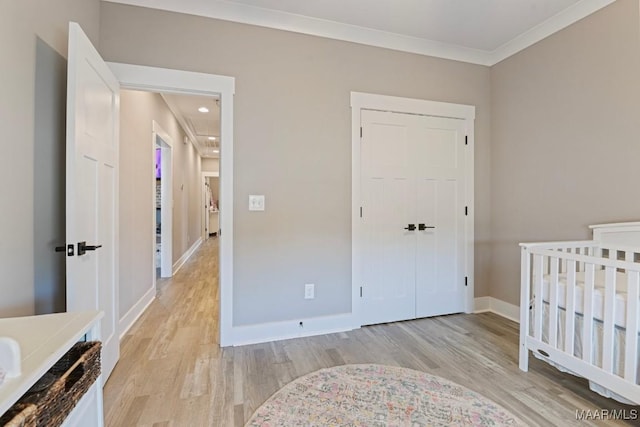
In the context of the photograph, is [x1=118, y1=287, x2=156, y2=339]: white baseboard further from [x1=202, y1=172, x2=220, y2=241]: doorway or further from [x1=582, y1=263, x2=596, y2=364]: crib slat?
[x1=202, y1=172, x2=220, y2=241]: doorway

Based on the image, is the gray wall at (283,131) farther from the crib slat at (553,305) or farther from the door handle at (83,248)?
the crib slat at (553,305)

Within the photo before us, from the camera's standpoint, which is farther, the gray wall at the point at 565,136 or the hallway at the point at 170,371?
the gray wall at the point at 565,136

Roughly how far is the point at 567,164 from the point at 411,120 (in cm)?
131

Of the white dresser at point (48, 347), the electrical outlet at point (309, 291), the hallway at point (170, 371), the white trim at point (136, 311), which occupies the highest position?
the white dresser at point (48, 347)

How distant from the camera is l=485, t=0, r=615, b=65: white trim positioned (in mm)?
2344

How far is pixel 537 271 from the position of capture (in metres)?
2.05

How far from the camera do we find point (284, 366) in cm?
216

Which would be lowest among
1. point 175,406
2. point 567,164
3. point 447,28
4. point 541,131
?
point 175,406

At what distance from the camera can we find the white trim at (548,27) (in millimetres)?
2344

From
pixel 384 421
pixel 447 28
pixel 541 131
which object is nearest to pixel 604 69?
pixel 541 131

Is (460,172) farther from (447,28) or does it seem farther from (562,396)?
(562,396)

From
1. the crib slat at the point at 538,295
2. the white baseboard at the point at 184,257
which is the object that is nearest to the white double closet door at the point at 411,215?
the crib slat at the point at 538,295

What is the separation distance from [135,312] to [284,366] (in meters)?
1.79

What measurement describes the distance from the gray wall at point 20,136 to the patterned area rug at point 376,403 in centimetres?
127
